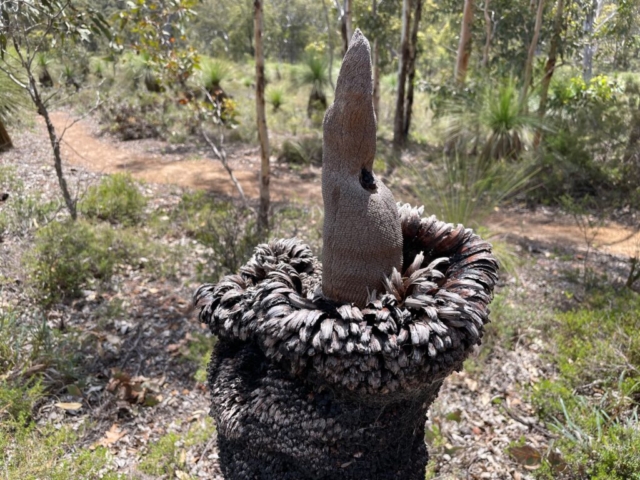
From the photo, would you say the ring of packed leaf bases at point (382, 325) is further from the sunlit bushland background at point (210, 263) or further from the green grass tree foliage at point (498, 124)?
the green grass tree foliage at point (498, 124)

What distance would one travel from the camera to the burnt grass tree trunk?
147cm

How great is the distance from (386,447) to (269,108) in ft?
39.4

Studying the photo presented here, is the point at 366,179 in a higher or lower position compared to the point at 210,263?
higher

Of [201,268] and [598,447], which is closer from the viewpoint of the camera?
[598,447]

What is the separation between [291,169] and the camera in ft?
28.5

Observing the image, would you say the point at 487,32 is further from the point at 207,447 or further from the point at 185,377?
the point at 207,447

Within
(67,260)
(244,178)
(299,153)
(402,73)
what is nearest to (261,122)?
(67,260)

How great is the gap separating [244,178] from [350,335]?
22.5ft

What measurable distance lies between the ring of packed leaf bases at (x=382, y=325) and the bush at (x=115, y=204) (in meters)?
4.02

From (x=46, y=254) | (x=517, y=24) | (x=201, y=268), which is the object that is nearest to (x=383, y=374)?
(x=201, y=268)

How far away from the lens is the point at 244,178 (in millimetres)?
8047

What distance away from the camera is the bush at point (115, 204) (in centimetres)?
534

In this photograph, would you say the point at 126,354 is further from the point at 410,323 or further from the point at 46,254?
the point at 410,323

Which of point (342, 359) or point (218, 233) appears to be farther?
point (218, 233)
